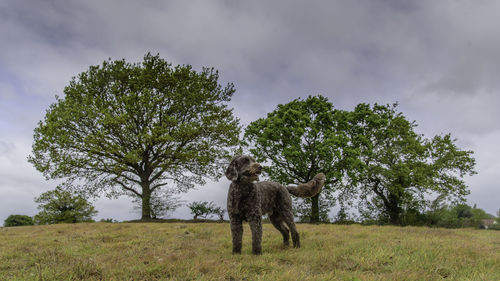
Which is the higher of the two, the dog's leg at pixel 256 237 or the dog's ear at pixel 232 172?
the dog's ear at pixel 232 172

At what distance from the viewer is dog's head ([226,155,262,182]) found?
246 inches

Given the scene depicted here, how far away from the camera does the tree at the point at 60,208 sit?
834 inches

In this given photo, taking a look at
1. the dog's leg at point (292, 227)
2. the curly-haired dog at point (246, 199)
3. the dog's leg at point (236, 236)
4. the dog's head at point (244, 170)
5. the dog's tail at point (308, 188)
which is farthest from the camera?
the dog's tail at point (308, 188)

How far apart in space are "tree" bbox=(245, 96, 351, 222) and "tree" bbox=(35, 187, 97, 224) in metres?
13.7

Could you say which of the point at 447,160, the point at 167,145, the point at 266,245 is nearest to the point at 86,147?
the point at 167,145

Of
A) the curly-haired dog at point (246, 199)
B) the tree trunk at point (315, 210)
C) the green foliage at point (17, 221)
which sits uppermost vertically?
the curly-haired dog at point (246, 199)

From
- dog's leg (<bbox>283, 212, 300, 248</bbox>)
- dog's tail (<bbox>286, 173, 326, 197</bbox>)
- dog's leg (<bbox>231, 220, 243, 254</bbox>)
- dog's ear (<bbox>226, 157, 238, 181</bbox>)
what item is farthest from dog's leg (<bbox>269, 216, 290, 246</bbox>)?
dog's ear (<bbox>226, 157, 238, 181</bbox>)

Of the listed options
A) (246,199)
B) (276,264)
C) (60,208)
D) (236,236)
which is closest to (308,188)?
(246,199)

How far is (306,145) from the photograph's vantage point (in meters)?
21.4

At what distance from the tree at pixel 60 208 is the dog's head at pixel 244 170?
1919cm

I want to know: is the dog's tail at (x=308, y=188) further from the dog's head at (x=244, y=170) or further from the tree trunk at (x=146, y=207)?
the tree trunk at (x=146, y=207)

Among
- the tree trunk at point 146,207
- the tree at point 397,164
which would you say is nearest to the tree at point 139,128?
the tree trunk at point 146,207

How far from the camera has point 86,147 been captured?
20.4m

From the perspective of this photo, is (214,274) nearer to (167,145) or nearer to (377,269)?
(377,269)
